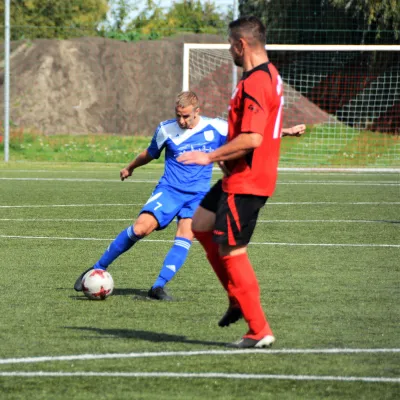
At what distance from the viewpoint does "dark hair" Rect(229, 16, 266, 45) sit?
6051 millimetres

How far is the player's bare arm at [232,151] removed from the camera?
19.2 feet

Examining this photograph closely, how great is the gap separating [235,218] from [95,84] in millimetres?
39113

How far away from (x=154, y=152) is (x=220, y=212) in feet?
8.99

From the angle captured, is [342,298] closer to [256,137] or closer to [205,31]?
[256,137]

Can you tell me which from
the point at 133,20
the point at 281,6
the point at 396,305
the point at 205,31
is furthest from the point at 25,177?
the point at 133,20

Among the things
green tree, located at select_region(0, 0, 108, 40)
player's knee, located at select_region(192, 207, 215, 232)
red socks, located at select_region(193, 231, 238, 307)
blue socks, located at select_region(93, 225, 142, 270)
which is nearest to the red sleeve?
player's knee, located at select_region(192, 207, 215, 232)

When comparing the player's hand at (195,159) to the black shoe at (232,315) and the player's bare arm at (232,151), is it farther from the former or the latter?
the black shoe at (232,315)

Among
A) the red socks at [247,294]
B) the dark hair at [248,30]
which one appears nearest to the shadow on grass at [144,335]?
the red socks at [247,294]

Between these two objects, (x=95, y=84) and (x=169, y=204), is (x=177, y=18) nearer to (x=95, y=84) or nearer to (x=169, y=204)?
(x=95, y=84)

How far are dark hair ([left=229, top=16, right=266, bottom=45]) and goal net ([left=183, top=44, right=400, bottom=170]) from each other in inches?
742

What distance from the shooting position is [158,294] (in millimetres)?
7969

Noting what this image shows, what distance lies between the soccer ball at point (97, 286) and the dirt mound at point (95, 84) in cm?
3373

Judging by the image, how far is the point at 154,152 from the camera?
873cm

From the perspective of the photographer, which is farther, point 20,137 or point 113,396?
point 20,137
